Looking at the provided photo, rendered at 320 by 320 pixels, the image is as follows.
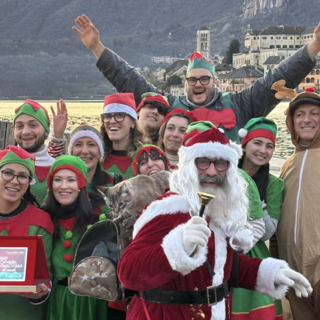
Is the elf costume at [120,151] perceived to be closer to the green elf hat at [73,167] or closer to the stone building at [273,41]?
the green elf hat at [73,167]

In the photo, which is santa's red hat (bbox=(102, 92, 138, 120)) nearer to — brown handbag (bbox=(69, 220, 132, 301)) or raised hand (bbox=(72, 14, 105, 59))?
raised hand (bbox=(72, 14, 105, 59))

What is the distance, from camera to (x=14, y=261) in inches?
Result: 142

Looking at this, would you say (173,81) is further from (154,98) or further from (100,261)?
(100,261)

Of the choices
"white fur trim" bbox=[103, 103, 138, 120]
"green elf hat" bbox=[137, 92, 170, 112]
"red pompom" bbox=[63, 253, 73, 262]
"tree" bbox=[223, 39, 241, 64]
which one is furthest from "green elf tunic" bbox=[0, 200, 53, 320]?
"tree" bbox=[223, 39, 241, 64]

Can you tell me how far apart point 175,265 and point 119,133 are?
227 cm


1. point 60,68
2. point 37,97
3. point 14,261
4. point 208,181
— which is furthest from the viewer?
point 60,68

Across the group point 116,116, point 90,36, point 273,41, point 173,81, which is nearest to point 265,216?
point 116,116

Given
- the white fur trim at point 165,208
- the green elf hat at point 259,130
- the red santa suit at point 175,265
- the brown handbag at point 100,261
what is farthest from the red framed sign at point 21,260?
the green elf hat at point 259,130

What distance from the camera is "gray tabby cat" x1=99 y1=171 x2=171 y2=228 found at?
3.53 meters

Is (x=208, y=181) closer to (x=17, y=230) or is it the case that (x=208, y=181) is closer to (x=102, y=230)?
(x=102, y=230)

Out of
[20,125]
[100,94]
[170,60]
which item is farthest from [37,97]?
[20,125]

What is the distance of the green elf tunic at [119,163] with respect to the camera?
4668 mm

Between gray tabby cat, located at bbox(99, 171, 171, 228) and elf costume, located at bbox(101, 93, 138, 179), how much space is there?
101 centimetres

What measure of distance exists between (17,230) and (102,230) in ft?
1.87
